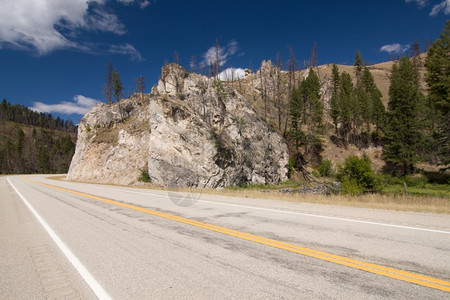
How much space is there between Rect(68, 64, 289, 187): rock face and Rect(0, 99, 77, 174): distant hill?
69143 millimetres

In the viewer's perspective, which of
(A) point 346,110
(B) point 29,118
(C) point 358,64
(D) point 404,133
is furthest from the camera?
(B) point 29,118

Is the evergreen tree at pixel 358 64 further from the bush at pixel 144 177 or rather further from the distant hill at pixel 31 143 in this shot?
the distant hill at pixel 31 143

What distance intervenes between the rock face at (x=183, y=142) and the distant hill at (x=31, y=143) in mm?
69143

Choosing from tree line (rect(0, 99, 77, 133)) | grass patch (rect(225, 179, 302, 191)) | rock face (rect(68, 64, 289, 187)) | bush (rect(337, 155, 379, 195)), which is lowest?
grass patch (rect(225, 179, 302, 191))

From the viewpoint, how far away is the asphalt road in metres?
3.19

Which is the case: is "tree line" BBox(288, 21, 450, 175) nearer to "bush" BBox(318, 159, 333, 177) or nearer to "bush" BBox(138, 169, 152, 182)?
"bush" BBox(318, 159, 333, 177)

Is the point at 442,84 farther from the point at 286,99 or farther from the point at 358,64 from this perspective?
the point at 358,64

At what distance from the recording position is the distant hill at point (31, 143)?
10044cm

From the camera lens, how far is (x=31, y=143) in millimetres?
121062

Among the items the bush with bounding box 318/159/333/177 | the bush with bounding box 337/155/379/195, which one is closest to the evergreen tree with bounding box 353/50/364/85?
the bush with bounding box 318/159/333/177

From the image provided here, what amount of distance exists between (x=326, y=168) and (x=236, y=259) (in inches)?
1773

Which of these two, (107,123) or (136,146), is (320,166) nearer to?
(136,146)

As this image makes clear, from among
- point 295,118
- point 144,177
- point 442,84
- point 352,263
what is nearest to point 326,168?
point 295,118

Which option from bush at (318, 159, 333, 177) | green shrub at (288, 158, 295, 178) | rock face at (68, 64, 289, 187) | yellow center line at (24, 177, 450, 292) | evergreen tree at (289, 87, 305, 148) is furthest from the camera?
evergreen tree at (289, 87, 305, 148)
